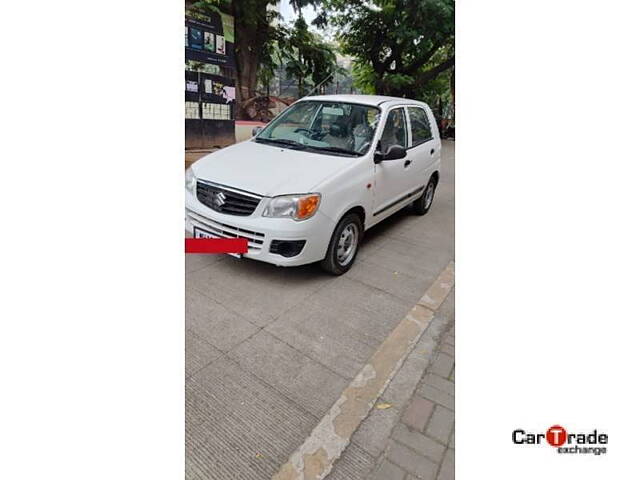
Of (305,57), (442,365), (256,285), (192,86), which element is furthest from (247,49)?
(442,365)

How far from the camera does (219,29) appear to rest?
8.15m

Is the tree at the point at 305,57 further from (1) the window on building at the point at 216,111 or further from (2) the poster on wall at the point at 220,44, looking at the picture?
(1) the window on building at the point at 216,111

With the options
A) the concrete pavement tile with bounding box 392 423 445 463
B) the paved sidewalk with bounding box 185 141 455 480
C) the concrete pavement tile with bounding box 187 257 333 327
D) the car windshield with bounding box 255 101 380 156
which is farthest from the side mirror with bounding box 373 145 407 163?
the concrete pavement tile with bounding box 392 423 445 463

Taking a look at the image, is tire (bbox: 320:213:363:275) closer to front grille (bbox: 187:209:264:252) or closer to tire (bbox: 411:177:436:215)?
front grille (bbox: 187:209:264:252)

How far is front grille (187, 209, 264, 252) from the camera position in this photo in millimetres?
2895

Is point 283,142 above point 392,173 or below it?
above

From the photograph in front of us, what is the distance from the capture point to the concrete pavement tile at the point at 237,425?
1.63 metres

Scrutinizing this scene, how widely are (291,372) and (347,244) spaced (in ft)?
4.90

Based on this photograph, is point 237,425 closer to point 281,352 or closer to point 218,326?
point 281,352

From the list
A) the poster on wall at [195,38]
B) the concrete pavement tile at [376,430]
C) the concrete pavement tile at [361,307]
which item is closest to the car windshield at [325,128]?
the concrete pavement tile at [361,307]

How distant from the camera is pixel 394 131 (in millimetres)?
4004

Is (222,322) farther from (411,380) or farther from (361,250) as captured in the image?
(361,250)

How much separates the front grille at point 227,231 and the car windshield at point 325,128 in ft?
3.61

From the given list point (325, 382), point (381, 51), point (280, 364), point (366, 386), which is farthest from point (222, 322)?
point (381, 51)
